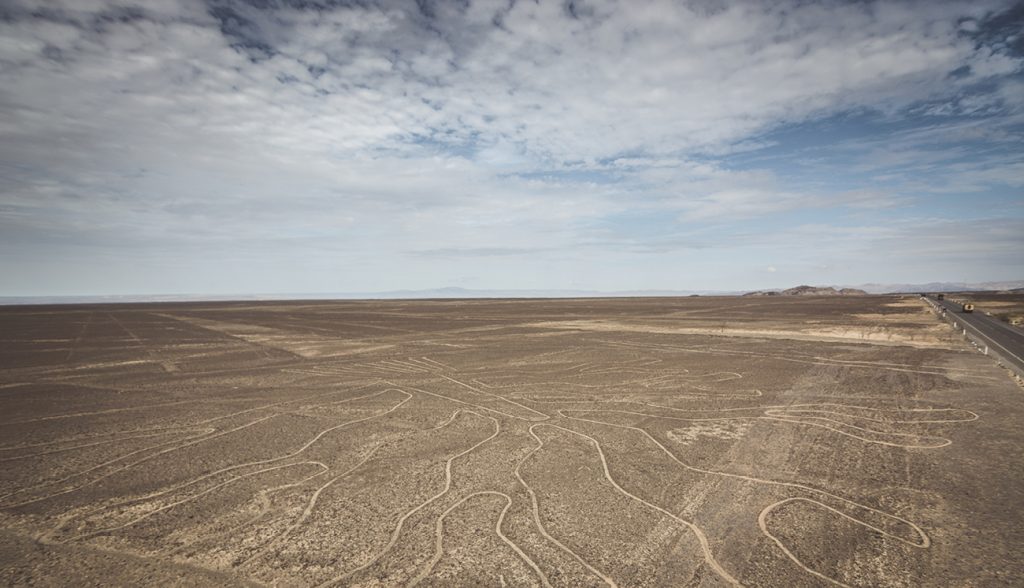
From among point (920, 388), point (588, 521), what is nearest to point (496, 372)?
point (588, 521)

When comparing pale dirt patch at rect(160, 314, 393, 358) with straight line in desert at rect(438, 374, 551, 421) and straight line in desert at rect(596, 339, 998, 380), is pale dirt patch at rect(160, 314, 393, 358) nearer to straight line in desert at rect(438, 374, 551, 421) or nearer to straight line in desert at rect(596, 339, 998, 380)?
straight line in desert at rect(438, 374, 551, 421)

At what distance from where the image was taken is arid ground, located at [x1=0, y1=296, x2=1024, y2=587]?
4398 mm

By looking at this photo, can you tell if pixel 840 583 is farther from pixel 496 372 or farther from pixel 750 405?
pixel 496 372

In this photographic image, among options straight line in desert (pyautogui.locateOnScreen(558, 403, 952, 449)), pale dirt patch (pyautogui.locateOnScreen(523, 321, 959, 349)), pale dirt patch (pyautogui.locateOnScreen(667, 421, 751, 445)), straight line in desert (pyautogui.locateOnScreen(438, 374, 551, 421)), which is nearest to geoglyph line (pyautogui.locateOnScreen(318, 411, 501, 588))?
straight line in desert (pyautogui.locateOnScreen(438, 374, 551, 421))

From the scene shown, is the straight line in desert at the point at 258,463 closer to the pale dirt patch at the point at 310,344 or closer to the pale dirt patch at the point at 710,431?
the pale dirt patch at the point at 710,431

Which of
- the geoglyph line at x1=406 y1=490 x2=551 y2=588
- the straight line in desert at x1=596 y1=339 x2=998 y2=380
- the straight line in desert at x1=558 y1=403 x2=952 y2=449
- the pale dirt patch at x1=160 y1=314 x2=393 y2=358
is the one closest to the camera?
the geoglyph line at x1=406 y1=490 x2=551 y2=588

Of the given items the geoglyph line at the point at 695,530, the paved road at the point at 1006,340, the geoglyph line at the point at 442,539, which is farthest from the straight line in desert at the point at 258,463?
the paved road at the point at 1006,340

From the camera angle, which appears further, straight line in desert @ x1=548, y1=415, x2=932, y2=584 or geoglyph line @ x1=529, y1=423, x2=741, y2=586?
straight line in desert @ x1=548, y1=415, x2=932, y2=584

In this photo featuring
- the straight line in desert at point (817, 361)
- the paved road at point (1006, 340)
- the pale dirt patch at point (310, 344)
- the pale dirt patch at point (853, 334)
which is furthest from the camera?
the pale dirt patch at point (853, 334)

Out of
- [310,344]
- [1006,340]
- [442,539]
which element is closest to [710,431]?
[442,539]

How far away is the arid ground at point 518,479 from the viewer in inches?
173

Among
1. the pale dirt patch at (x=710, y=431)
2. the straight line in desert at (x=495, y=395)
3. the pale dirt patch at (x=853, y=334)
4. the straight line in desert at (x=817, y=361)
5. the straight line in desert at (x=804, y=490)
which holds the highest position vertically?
the pale dirt patch at (x=853, y=334)

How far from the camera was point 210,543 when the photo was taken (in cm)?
480

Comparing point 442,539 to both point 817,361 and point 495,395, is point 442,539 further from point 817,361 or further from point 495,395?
point 817,361
